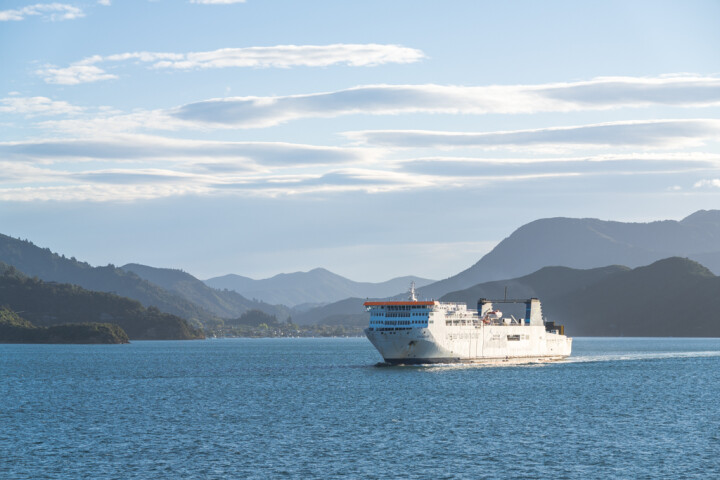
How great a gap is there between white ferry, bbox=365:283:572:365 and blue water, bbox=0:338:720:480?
12.9 ft

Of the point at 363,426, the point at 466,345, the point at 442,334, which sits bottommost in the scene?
the point at 363,426

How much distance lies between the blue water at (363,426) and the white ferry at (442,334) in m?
3.93

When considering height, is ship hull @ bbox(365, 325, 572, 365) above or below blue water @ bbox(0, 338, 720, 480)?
above

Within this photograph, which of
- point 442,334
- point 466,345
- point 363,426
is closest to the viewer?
point 363,426

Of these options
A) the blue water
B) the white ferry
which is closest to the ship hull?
the white ferry

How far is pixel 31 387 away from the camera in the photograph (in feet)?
400

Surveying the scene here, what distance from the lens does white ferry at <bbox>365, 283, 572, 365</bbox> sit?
445 ft

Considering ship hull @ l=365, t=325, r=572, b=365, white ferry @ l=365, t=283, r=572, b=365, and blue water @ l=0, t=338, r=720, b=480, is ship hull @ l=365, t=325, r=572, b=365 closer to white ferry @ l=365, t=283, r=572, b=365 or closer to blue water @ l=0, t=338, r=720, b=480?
white ferry @ l=365, t=283, r=572, b=365

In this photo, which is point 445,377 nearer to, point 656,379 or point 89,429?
point 656,379

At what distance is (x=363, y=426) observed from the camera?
261 ft

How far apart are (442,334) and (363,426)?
6059 cm

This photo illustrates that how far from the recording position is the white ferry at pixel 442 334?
136 metres

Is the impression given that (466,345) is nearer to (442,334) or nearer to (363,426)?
(442,334)

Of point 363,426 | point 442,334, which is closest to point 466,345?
point 442,334
